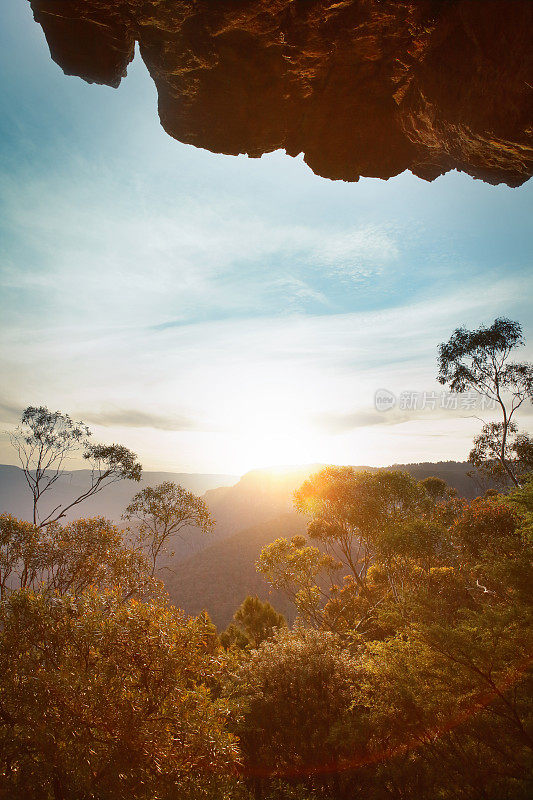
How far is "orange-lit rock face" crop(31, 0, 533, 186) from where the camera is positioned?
646 centimetres

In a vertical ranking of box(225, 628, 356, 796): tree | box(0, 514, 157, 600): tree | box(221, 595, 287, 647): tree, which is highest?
box(0, 514, 157, 600): tree

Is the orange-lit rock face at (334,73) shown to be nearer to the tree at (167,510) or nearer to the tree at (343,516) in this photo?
the tree at (343,516)

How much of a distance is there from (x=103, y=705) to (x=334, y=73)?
14322 mm

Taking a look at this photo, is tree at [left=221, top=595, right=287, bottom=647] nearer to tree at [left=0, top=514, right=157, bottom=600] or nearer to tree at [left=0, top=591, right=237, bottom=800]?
tree at [left=0, top=514, right=157, bottom=600]

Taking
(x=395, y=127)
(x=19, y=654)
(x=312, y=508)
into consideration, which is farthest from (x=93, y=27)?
(x=312, y=508)

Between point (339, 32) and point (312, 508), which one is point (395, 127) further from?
point (312, 508)

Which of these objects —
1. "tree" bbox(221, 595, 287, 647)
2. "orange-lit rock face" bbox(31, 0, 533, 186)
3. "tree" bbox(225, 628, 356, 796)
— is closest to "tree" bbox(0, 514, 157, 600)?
"tree" bbox(225, 628, 356, 796)

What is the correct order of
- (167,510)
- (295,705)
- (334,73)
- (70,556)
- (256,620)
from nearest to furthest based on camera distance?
(334,73)
(295,705)
(70,556)
(256,620)
(167,510)

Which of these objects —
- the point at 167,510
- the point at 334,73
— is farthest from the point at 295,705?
the point at 334,73

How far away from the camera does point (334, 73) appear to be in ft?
28.0

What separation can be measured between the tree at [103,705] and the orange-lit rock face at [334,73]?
11869mm

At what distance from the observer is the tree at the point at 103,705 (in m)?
5.12

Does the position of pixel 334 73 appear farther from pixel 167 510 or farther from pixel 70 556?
pixel 167 510

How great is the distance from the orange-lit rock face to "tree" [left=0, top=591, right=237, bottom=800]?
1187 centimetres
